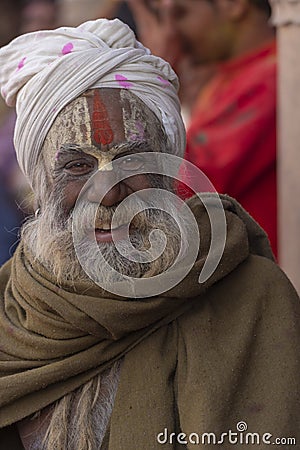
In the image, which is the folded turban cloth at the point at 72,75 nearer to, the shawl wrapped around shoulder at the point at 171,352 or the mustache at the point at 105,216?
the mustache at the point at 105,216

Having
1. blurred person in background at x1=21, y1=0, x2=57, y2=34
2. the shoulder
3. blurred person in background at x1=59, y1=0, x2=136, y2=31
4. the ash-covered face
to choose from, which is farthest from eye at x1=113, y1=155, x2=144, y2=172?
blurred person in background at x1=59, y1=0, x2=136, y2=31

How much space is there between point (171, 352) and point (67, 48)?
2.74 feet

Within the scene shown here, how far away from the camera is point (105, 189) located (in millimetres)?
2479

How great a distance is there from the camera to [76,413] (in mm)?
2578

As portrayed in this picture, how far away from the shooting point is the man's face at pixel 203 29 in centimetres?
505

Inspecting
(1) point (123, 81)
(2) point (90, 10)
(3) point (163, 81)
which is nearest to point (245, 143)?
(3) point (163, 81)

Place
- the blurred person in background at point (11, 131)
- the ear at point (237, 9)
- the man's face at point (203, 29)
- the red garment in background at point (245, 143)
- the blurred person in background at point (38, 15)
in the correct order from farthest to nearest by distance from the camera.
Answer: the blurred person in background at point (38, 15)
the blurred person in background at point (11, 131)
the man's face at point (203, 29)
the ear at point (237, 9)
the red garment in background at point (245, 143)

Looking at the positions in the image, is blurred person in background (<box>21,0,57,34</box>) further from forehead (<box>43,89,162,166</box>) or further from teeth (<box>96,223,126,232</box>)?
teeth (<box>96,223,126,232</box>)

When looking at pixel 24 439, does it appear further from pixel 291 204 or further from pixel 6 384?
pixel 291 204

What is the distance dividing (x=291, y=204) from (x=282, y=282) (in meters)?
1.46

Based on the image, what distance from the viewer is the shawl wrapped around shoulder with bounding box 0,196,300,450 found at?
247 centimetres

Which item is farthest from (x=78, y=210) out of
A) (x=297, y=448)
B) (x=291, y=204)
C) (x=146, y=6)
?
(x=146, y=6)

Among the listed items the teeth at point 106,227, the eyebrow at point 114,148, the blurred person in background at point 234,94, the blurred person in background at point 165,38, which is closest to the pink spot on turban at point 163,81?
the eyebrow at point 114,148

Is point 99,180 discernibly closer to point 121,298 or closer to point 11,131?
point 121,298
